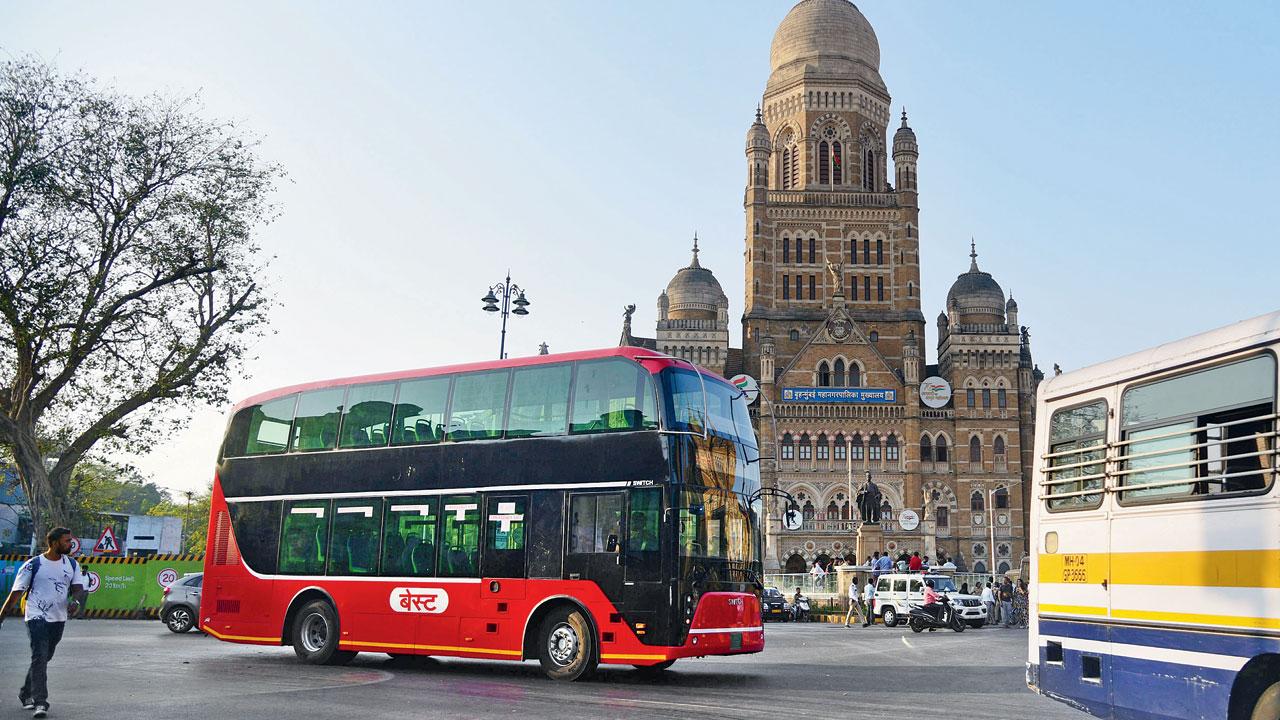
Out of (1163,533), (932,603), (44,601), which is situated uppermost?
(1163,533)

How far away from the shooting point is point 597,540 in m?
13.3

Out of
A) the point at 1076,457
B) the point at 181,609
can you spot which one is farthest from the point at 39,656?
the point at 181,609

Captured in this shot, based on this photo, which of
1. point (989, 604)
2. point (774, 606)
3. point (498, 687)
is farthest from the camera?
point (774, 606)

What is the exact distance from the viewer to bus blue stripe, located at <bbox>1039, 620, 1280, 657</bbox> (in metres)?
6.84

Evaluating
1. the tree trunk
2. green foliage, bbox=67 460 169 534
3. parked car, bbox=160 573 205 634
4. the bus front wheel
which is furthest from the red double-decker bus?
green foliage, bbox=67 460 169 534

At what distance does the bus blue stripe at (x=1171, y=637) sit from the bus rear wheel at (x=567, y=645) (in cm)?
608

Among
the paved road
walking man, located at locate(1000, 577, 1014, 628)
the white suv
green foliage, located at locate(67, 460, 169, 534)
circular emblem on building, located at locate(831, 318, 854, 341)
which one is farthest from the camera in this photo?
circular emblem on building, located at locate(831, 318, 854, 341)

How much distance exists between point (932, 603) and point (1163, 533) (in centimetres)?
2327

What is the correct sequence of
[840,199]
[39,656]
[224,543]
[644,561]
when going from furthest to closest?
[840,199] < [224,543] < [644,561] < [39,656]

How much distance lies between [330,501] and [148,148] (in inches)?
577

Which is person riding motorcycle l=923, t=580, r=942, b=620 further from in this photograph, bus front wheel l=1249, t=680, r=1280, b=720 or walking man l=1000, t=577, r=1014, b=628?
bus front wheel l=1249, t=680, r=1280, b=720

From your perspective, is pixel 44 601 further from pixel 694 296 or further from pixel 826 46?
pixel 826 46

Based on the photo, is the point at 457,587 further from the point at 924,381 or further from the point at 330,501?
the point at 924,381

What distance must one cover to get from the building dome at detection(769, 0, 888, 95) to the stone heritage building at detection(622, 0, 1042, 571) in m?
0.11
